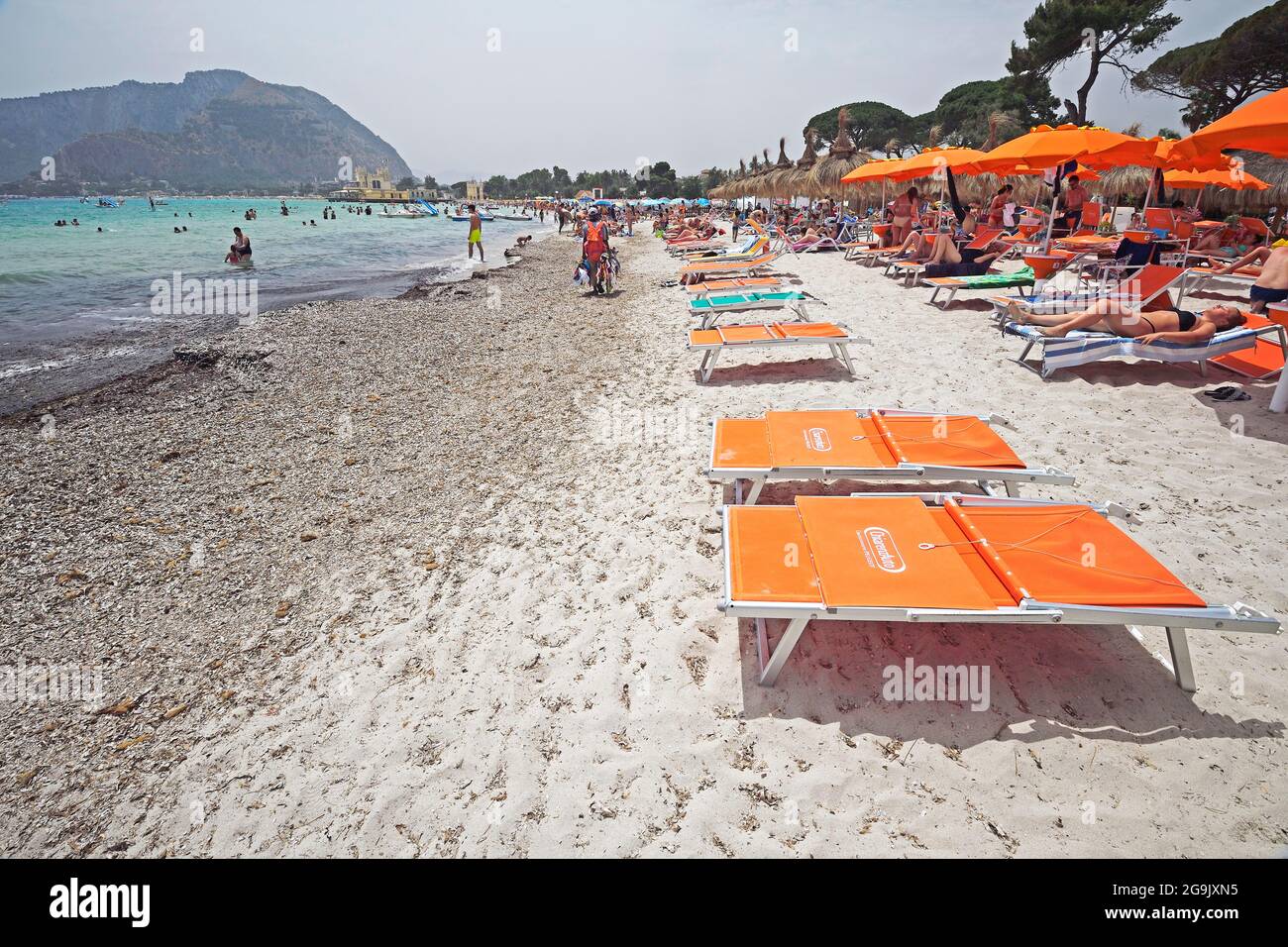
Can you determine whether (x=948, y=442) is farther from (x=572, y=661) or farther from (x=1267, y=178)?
(x=1267, y=178)

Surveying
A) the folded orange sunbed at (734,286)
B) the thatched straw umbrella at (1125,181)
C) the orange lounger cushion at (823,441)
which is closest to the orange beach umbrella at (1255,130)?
the orange lounger cushion at (823,441)

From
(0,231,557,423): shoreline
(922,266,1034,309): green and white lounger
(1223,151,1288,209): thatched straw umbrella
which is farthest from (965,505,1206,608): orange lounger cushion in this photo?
(1223,151,1288,209): thatched straw umbrella

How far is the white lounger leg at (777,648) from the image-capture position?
2.34 m

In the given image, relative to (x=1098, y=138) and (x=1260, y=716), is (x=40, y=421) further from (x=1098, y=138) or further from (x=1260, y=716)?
(x=1098, y=138)

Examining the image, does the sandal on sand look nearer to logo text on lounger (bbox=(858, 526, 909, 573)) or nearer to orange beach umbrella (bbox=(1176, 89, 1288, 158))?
orange beach umbrella (bbox=(1176, 89, 1288, 158))

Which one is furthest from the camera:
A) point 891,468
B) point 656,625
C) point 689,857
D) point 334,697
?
point 891,468

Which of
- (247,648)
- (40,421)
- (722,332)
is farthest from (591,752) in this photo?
(40,421)

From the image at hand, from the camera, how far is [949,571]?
2.46m

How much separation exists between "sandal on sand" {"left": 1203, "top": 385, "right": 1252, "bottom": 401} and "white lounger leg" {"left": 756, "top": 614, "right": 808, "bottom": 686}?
16.4ft
